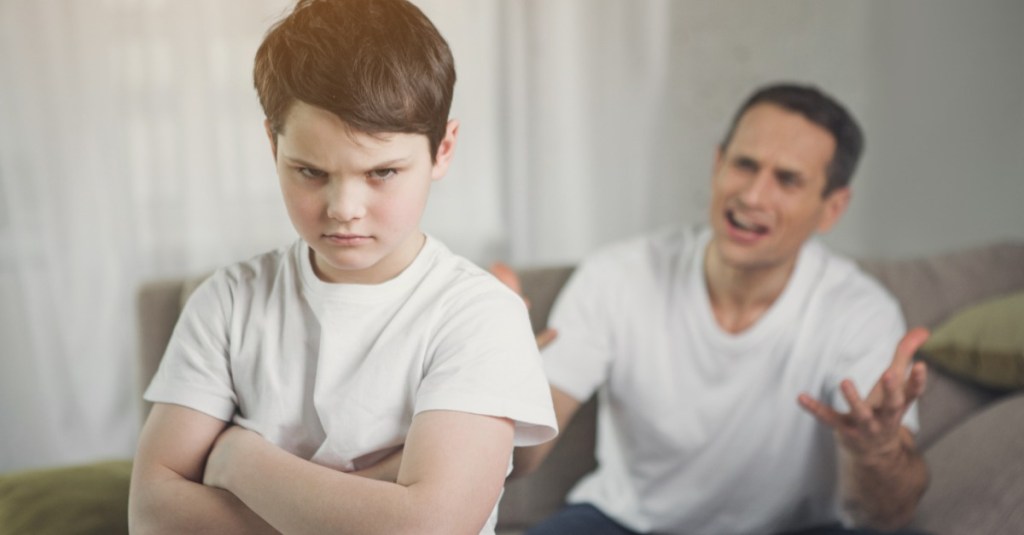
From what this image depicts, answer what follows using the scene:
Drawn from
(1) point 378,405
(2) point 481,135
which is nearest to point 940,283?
(2) point 481,135

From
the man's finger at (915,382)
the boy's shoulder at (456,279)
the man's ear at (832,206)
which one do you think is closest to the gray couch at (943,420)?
the man's ear at (832,206)

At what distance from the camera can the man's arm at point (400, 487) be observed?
0.65 meters

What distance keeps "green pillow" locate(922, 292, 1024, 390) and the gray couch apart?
0.03 meters

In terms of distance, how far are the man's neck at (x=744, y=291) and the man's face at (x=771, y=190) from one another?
2cm

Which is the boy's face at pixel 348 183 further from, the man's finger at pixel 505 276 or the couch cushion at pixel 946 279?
the couch cushion at pixel 946 279

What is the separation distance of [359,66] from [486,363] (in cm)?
21

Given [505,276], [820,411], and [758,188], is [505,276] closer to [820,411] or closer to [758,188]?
[820,411]

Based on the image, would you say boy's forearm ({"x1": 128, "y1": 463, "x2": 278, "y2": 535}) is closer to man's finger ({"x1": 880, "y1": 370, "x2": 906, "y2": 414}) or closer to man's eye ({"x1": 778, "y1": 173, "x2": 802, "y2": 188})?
man's finger ({"x1": 880, "y1": 370, "x2": 906, "y2": 414})

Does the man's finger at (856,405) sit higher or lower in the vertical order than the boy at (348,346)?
lower

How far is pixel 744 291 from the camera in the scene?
4.76ft

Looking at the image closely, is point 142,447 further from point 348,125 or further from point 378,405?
point 348,125

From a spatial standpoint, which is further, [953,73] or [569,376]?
[953,73]

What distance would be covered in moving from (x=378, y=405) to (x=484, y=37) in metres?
1.32

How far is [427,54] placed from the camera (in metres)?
0.62
